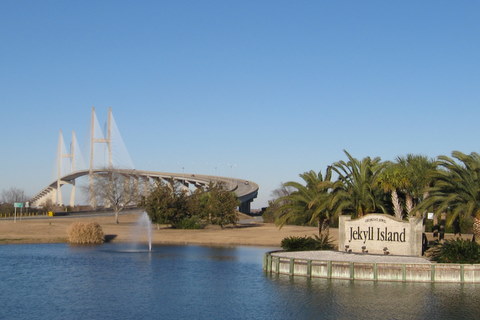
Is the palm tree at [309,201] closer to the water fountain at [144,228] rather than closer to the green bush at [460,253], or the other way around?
the green bush at [460,253]

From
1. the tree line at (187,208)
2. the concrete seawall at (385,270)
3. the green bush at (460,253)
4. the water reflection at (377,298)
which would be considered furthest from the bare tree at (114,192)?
the green bush at (460,253)

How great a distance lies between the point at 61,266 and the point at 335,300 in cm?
2313

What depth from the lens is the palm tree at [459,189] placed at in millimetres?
42562

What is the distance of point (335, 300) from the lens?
1230 inches

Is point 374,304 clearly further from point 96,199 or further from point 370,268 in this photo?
point 96,199

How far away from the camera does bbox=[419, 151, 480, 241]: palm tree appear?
42562 mm

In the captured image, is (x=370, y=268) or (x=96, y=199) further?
(x=96, y=199)

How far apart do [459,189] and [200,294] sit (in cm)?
2178

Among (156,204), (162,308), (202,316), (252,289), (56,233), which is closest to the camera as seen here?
(202,316)

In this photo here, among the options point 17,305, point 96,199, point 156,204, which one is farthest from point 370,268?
point 96,199

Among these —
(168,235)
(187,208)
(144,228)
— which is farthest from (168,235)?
(187,208)

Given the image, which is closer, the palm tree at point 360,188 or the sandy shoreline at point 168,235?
the palm tree at point 360,188

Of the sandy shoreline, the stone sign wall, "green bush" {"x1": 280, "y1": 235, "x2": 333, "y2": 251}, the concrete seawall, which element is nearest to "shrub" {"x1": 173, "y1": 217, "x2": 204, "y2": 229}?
the sandy shoreline

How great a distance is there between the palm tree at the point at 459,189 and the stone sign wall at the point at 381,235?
2132 millimetres
